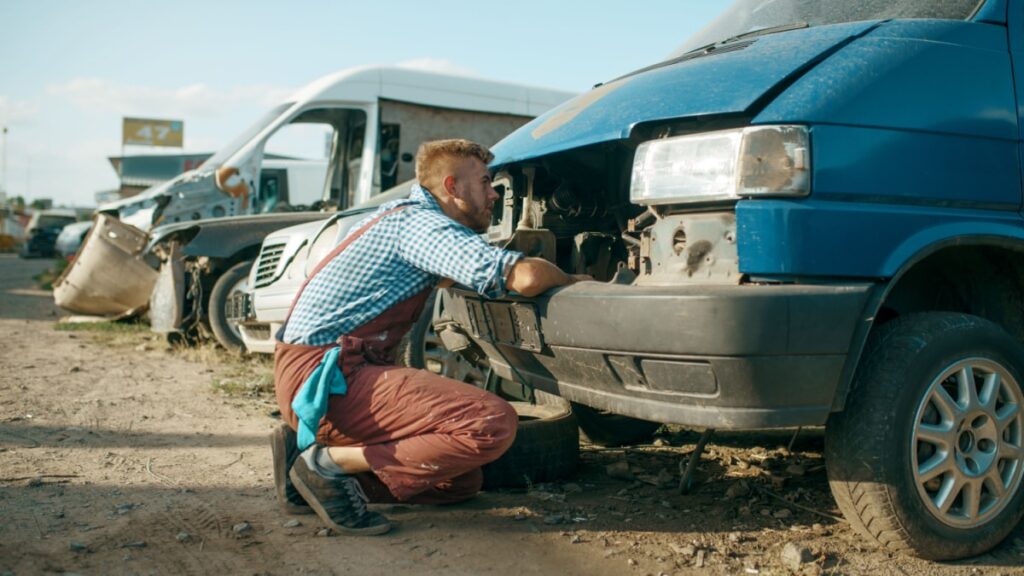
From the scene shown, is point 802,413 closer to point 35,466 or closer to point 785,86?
point 785,86

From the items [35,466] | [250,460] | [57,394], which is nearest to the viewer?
[35,466]

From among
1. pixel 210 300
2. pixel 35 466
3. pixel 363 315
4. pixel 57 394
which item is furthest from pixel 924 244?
pixel 210 300

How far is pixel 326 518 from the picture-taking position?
282 cm

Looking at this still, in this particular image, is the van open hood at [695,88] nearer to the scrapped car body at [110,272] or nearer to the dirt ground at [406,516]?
the dirt ground at [406,516]

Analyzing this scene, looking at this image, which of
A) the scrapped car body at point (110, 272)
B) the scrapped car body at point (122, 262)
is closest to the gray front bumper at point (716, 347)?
the scrapped car body at point (122, 262)

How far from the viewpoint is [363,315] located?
298cm

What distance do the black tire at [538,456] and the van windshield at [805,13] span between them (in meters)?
1.72

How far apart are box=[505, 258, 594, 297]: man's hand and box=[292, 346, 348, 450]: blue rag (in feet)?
2.18

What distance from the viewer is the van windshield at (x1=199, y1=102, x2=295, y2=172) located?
27.1 ft

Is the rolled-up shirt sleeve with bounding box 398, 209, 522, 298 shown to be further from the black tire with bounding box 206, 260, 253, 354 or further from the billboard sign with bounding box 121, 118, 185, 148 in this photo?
the billboard sign with bounding box 121, 118, 185, 148

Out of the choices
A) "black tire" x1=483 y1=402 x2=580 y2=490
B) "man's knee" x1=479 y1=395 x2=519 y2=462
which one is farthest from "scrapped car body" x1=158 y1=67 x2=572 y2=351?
"man's knee" x1=479 y1=395 x2=519 y2=462

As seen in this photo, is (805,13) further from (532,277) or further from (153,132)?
(153,132)

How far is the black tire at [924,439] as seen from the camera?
7.88ft

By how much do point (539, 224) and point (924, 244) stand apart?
1.44 meters
